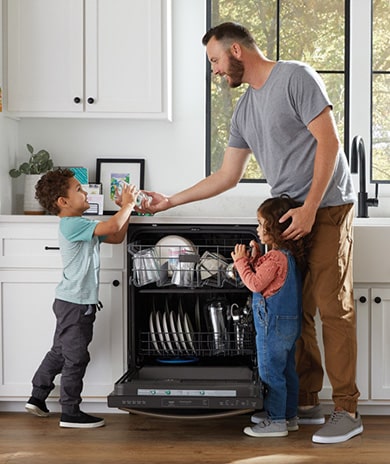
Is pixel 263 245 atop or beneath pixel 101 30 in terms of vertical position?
beneath

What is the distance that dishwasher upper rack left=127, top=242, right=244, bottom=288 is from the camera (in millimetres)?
3119

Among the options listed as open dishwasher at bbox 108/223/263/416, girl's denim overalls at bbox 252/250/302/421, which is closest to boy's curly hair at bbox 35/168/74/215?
open dishwasher at bbox 108/223/263/416

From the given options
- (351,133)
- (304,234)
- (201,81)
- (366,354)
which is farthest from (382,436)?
(201,81)

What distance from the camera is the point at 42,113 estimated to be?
3615 mm

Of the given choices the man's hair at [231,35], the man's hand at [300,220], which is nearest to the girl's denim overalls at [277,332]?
the man's hand at [300,220]

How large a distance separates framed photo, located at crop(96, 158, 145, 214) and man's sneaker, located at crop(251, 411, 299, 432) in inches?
50.4

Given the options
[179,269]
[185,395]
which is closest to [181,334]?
[179,269]

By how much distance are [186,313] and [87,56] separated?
1.24 m

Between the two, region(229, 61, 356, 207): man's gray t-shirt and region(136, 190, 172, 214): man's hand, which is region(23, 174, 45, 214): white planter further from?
region(229, 61, 356, 207): man's gray t-shirt

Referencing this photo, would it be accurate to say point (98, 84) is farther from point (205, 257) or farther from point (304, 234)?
point (304, 234)

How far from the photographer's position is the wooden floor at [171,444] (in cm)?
274

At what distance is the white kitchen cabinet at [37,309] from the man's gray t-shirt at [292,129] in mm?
753

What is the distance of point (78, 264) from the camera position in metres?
3.12

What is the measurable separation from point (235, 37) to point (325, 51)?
108 centimetres
